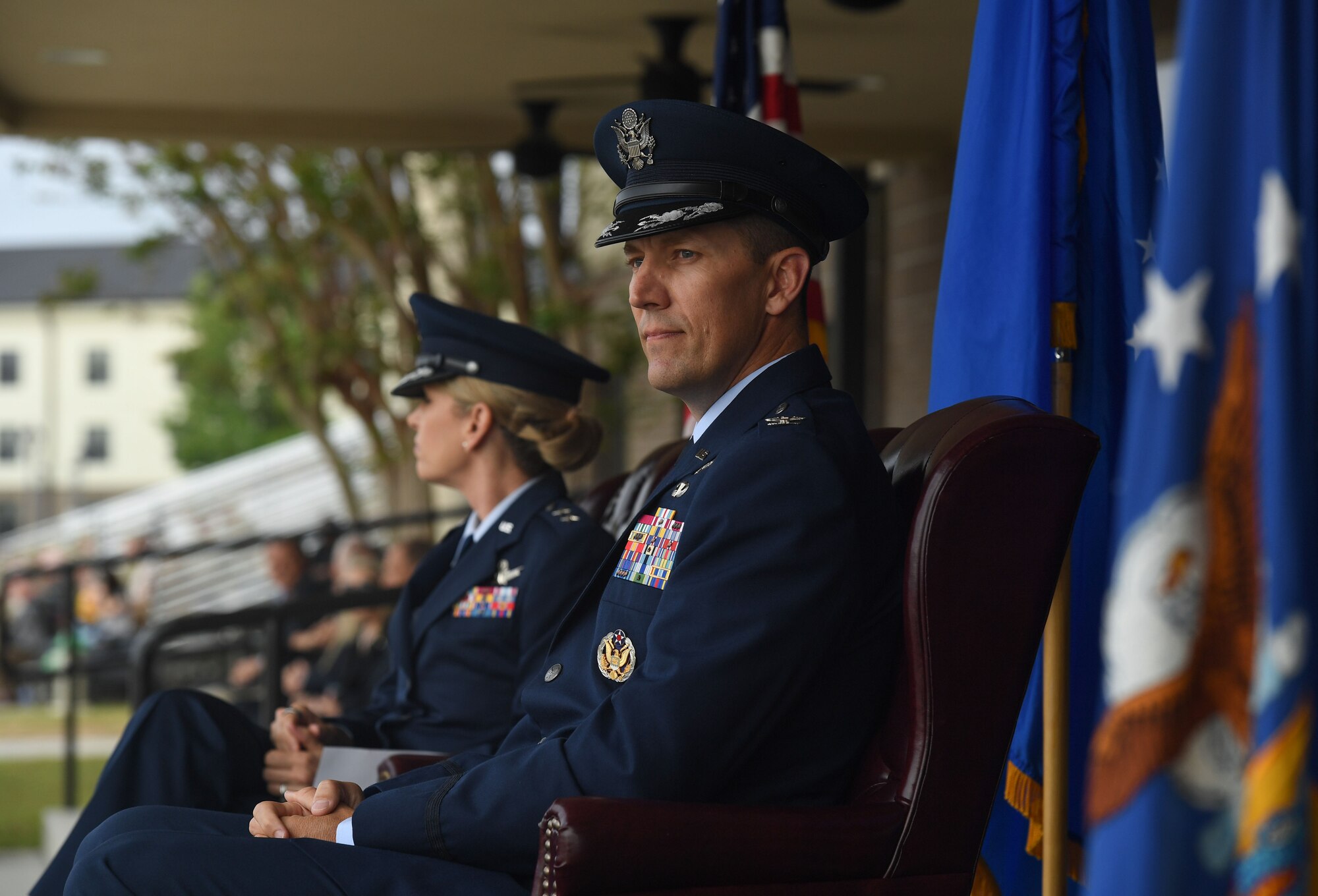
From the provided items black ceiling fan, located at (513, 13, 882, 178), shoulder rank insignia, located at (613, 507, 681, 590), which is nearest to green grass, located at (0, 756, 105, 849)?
black ceiling fan, located at (513, 13, 882, 178)

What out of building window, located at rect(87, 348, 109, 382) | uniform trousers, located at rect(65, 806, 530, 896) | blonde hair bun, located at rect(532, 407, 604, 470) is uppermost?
building window, located at rect(87, 348, 109, 382)

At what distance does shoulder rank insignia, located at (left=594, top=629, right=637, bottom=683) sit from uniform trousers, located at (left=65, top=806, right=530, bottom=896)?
27cm

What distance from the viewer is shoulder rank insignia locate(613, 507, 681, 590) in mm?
1742

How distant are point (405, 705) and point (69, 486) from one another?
199ft

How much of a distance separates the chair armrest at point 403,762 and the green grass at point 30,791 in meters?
3.23

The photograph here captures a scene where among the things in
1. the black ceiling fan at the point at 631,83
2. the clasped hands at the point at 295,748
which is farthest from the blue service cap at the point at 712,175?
the black ceiling fan at the point at 631,83

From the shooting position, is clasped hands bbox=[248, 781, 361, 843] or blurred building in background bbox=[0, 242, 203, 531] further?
blurred building in background bbox=[0, 242, 203, 531]

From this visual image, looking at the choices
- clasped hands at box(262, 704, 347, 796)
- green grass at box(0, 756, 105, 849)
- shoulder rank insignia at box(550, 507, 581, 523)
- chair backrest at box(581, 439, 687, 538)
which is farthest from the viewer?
green grass at box(0, 756, 105, 849)

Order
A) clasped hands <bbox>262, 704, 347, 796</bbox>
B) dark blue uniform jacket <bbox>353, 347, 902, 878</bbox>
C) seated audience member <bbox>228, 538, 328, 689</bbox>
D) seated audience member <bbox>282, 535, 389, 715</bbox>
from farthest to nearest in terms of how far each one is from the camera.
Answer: seated audience member <bbox>228, 538, 328, 689</bbox> → seated audience member <bbox>282, 535, 389, 715</bbox> → clasped hands <bbox>262, 704, 347, 796</bbox> → dark blue uniform jacket <bbox>353, 347, 902, 878</bbox>

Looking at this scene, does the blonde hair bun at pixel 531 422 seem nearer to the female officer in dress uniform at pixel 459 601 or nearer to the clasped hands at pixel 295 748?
the female officer in dress uniform at pixel 459 601

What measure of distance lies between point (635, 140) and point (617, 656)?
2.30 ft

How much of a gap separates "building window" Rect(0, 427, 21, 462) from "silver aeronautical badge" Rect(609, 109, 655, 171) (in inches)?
2363

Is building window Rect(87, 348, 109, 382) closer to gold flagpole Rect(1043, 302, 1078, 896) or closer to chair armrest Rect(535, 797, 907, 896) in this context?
gold flagpole Rect(1043, 302, 1078, 896)

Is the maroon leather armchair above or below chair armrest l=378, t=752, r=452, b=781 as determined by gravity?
above
